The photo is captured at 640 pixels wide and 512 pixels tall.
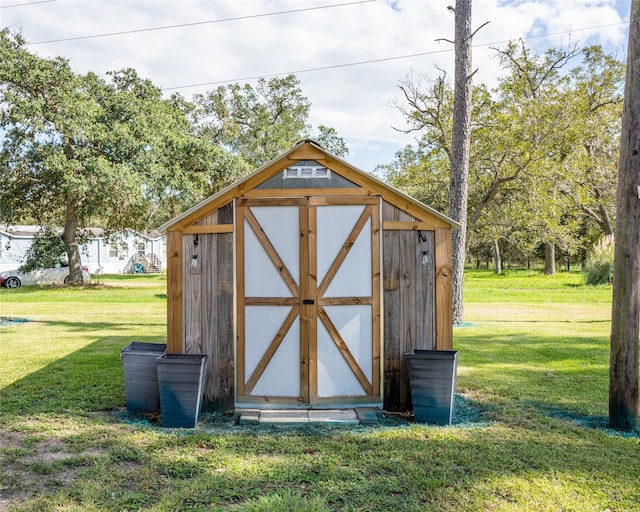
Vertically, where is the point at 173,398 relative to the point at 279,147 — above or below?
below

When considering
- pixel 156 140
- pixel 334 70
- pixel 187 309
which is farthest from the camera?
pixel 156 140

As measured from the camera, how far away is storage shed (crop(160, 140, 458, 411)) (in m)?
5.17

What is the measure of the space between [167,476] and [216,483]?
40 centimetres

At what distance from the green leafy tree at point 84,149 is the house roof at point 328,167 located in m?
13.4

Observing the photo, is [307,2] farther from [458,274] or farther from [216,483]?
[216,483]

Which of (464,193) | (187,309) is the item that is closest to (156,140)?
(464,193)

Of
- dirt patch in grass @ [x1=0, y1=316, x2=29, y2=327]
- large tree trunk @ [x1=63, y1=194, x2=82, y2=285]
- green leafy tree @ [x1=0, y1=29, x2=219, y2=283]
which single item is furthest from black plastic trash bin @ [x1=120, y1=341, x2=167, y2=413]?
large tree trunk @ [x1=63, y1=194, x2=82, y2=285]

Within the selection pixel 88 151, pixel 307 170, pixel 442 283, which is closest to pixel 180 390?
pixel 307 170

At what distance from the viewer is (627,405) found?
4508mm

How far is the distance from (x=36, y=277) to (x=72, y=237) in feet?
16.2

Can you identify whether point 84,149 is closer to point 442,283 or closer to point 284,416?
point 284,416

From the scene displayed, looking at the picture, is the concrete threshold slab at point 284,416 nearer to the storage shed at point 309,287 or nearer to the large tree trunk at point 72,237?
the storage shed at point 309,287

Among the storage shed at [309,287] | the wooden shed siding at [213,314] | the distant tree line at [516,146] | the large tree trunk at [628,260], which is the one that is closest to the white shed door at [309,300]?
the storage shed at [309,287]

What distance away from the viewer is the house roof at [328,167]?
16.8 feet
